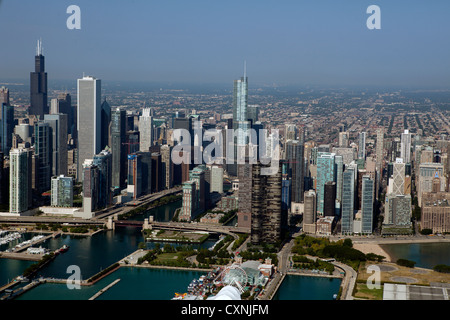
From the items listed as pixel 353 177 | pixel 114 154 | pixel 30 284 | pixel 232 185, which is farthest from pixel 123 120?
pixel 30 284

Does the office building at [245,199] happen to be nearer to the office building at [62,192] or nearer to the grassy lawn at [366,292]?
the office building at [62,192]

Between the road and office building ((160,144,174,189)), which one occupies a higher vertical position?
office building ((160,144,174,189))

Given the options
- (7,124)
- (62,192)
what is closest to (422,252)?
(62,192)

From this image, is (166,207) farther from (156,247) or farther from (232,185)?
(156,247)

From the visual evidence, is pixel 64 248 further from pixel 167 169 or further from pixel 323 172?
pixel 167 169

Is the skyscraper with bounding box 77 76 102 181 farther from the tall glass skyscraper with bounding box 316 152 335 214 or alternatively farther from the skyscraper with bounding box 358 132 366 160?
the skyscraper with bounding box 358 132 366 160

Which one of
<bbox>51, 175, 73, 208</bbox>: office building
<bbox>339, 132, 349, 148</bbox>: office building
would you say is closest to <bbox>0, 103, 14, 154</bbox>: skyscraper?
<bbox>51, 175, 73, 208</bbox>: office building
